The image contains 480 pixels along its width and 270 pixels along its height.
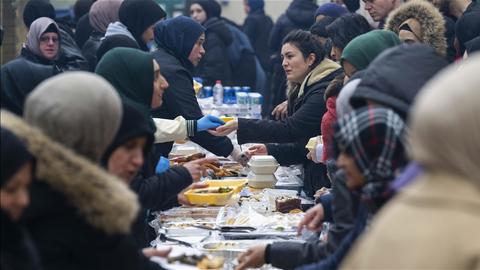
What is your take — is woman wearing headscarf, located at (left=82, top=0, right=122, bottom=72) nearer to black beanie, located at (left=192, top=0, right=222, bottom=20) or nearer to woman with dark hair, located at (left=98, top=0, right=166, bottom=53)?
woman with dark hair, located at (left=98, top=0, right=166, bottom=53)

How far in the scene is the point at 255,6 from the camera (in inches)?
561

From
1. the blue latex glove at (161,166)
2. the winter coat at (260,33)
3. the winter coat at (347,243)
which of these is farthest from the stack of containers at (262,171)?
the winter coat at (260,33)

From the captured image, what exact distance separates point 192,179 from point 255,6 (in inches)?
378

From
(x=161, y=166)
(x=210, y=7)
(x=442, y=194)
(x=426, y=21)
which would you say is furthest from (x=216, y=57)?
(x=442, y=194)

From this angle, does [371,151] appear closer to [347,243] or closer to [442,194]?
[347,243]

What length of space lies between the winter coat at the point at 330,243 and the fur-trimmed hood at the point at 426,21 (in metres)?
2.76

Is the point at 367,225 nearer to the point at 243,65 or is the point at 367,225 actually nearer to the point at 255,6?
the point at 243,65

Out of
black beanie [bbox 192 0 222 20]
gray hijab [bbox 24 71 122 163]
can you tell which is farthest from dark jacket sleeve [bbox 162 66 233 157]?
black beanie [bbox 192 0 222 20]

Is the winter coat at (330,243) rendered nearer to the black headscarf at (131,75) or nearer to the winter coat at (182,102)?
the black headscarf at (131,75)

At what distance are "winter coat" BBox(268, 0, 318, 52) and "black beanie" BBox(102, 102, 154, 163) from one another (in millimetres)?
8567

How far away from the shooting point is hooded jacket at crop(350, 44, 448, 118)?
3.53m

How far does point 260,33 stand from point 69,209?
1114cm

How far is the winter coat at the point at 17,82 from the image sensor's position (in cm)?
514

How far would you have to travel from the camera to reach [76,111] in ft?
10.8
